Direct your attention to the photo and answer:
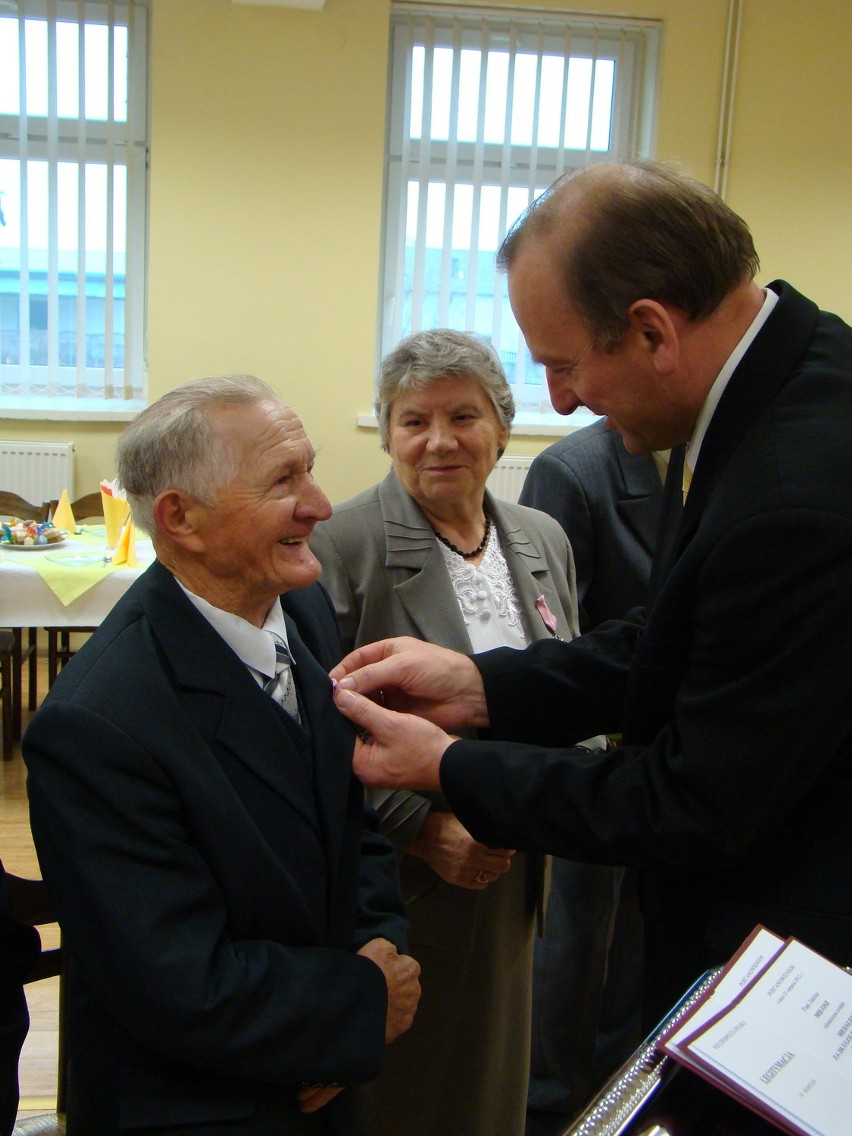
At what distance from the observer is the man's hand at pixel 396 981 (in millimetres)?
1411

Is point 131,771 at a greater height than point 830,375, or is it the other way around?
point 830,375

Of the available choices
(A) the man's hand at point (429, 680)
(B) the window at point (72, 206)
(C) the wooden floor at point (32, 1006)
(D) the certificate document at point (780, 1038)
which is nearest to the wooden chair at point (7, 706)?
(C) the wooden floor at point (32, 1006)

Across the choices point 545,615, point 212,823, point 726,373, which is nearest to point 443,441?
point 545,615

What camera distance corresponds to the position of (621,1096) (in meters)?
0.85

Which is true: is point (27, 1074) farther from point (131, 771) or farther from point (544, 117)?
point (544, 117)

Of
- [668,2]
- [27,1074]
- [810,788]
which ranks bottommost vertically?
[27,1074]

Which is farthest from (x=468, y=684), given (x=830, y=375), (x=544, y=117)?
(x=544, y=117)

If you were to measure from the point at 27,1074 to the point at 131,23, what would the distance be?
5.14 m

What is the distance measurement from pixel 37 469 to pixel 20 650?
150 centimetres

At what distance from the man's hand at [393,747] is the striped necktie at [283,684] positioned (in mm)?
66

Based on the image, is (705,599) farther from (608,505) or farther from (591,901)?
(591,901)

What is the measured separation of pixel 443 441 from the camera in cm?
196

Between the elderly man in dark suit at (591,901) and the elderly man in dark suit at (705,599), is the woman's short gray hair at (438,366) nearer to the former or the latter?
the elderly man in dark suit at (591,901)

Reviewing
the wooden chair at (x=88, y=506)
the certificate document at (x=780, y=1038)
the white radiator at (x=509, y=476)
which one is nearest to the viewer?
the certificate document at (x=780, y=1038)
